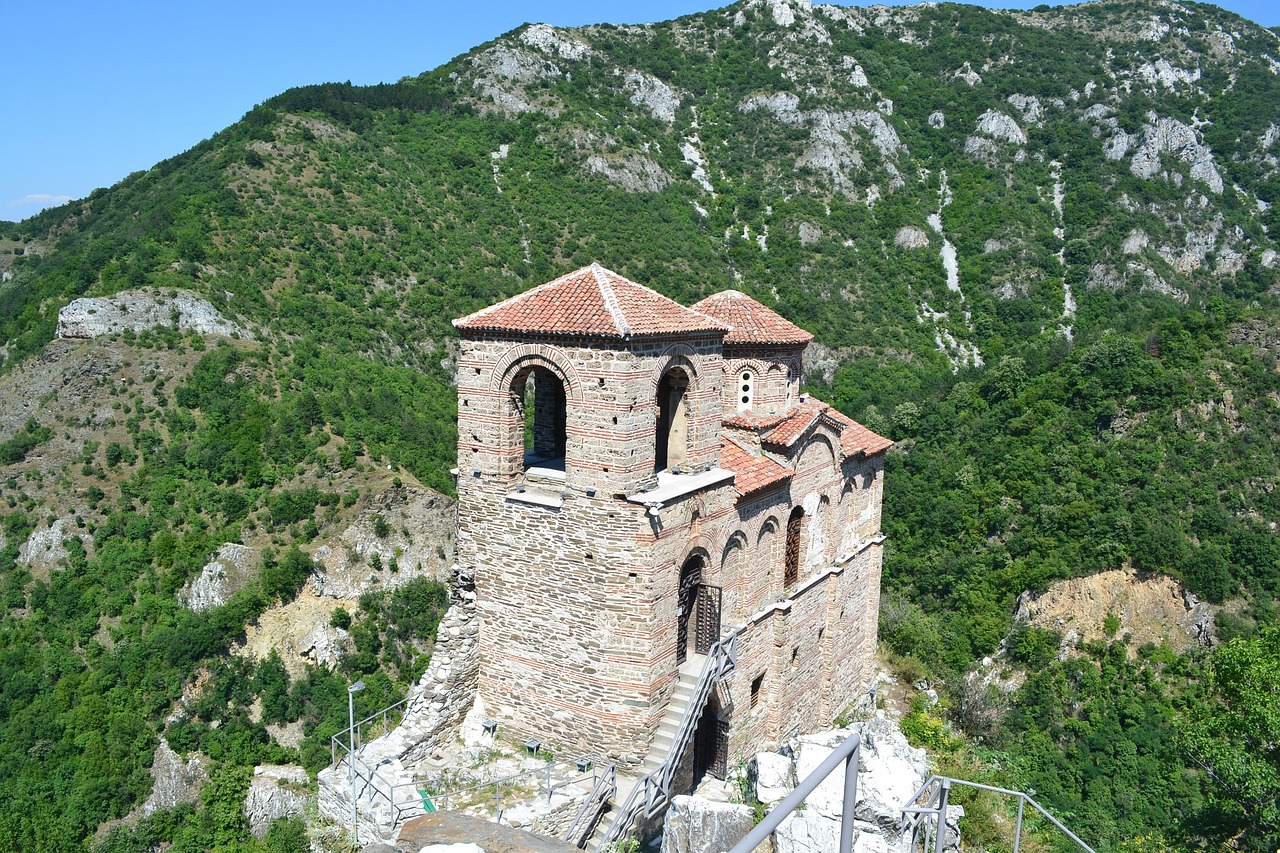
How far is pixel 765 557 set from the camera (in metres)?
18.5

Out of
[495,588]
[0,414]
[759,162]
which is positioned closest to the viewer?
[495,588]

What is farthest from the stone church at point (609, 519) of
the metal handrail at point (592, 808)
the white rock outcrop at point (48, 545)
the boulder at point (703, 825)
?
the white rock outcrop at point (48, 545)

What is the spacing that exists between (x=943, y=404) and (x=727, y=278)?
22.9 meters

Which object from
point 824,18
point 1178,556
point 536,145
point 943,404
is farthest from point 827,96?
point 1178,556

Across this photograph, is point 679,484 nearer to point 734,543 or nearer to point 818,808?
point 734,543

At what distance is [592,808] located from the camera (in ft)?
44.6

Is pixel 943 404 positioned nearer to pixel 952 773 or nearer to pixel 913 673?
pixel 913 673

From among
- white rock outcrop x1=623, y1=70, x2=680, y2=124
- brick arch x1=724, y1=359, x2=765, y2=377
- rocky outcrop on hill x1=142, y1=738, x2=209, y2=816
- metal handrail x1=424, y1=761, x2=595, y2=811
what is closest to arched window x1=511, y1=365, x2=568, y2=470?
brick arch x1=724, y1=359, x2=765, y2=377

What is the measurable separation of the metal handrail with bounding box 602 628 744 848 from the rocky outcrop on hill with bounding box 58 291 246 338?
33.6 metres

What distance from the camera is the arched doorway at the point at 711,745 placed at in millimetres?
17359

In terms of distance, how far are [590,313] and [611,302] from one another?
1.38 feet

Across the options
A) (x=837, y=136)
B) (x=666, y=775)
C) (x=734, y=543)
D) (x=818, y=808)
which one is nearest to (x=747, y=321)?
(x=734, y=543)

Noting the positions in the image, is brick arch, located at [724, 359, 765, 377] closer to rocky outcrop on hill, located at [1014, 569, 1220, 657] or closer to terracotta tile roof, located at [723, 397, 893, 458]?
terracotta tile roof, located at [723, 397, 893, 458]

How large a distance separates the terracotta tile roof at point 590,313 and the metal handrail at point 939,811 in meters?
7.76
